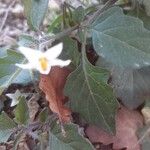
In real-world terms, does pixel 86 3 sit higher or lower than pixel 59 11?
higher

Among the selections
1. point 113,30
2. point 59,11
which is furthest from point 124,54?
point 59,11

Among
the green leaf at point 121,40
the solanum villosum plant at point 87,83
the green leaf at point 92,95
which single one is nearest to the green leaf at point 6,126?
the solanum villosum plant at point 87,83

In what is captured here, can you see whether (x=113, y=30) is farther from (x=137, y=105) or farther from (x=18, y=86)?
(x=18, y=86)

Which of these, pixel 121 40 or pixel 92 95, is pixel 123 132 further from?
pixel 121 40

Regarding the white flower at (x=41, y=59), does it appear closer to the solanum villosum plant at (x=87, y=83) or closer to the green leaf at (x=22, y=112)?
the solanum villosum plant at (x=87, y=83)

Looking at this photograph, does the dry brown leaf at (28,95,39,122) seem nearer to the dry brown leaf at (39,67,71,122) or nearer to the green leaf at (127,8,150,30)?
the dry brown leaf at (39,67,71,122)

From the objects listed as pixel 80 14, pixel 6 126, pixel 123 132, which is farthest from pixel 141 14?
pixel 6 126

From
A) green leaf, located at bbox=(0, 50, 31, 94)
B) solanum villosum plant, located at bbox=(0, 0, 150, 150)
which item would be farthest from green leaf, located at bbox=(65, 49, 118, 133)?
green leaf, located at bbox=(0, 50, 31, 94)
